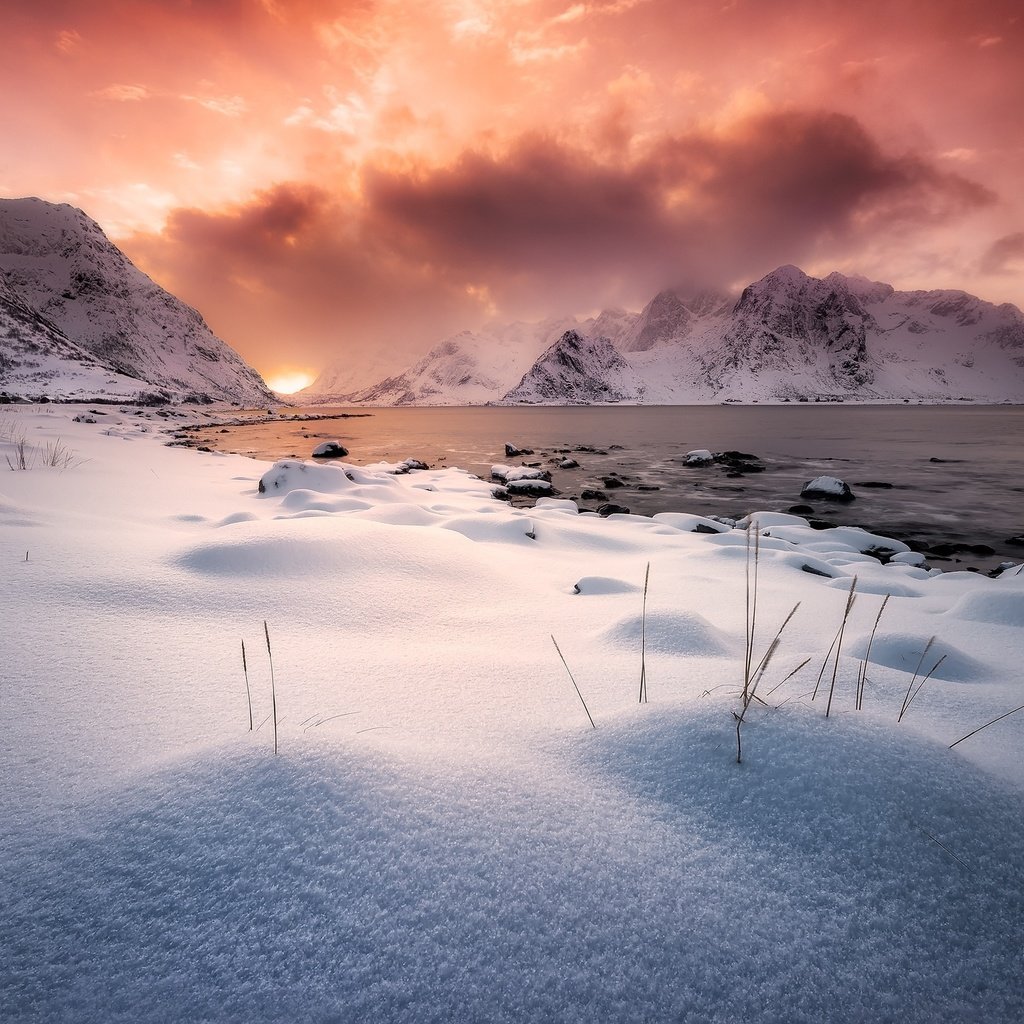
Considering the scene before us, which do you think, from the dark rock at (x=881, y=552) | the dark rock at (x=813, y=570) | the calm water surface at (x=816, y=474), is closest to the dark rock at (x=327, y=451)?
the calm water surface at (x=816, y=474)

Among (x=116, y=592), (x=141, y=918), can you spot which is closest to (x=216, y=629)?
(x=116, y=592)

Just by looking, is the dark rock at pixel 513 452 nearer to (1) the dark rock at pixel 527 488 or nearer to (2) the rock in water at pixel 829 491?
(1) the dark rock at pixel 527 488

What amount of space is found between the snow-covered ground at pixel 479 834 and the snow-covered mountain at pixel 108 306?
126 m

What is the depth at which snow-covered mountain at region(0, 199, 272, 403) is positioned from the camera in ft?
392

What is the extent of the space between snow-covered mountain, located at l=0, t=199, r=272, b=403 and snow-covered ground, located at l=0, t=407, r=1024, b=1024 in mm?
126172

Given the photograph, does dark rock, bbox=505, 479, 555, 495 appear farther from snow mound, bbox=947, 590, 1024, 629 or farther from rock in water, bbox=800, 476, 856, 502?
snow mound, bbox=947, 590, 1024, 629

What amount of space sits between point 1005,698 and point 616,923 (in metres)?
2.31

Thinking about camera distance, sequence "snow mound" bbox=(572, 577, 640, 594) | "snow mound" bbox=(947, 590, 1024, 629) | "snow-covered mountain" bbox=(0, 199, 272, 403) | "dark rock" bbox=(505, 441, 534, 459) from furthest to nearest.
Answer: "snow-covered mountain" bbox=(0, 199, 272, 403) → "dark rock" bbox=(505, 441, 534, 459) → "snow mound" bbox=(572, 577, 640, 594) → "snow mound" bbox=(947, 590, 1024, 629)

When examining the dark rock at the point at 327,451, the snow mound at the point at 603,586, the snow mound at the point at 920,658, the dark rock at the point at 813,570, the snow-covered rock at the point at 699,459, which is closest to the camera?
the snow mound at the point at 920,658

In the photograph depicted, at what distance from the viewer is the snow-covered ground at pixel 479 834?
Result: 851mm

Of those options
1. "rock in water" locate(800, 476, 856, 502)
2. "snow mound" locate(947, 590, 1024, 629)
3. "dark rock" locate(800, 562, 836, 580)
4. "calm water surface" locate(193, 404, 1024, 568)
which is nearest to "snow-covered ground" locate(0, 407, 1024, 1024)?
"snow mound" locate(947, 590, 1024, 629)

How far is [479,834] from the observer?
113cm

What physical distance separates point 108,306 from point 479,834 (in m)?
171

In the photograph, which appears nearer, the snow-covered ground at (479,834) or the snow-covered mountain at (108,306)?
the snow-covered ground at (479,834)
